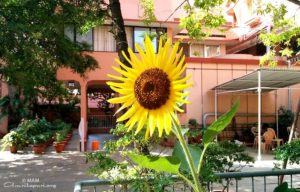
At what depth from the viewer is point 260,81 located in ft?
45.3

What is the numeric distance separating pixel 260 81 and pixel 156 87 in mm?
13382

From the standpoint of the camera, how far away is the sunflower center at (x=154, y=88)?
1.11 meters

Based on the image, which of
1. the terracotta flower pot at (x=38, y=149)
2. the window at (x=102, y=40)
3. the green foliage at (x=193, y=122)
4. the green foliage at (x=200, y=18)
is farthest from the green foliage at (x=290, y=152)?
the window at (x=102, y=40)

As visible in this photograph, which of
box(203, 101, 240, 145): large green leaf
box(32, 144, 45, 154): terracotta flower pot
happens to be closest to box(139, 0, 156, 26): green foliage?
box(203, 101, 240, 145): large green leaf

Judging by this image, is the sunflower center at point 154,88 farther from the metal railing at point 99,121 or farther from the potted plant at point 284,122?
the metal railing at point 99,121

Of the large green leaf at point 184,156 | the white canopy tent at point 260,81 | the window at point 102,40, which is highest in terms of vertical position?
the window at point 102,40

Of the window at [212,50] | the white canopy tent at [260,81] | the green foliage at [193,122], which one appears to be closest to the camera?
the white canopy tent at [260,81]

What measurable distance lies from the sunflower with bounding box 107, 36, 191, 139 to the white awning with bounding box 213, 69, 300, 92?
12829 millimetres

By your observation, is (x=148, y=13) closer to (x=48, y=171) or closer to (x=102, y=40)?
(x=48, y=171)

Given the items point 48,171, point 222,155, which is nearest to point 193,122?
point 48,171

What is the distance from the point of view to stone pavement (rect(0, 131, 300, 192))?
27.7ft

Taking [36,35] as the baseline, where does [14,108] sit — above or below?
below

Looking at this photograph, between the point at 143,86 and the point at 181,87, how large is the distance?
118 mm

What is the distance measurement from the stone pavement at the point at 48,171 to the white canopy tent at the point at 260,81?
2.63 meters
